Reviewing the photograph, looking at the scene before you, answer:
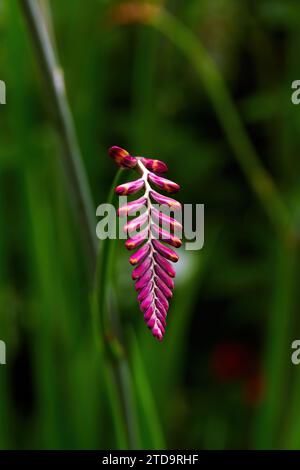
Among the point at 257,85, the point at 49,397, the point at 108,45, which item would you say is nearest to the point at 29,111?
the point at 108,45

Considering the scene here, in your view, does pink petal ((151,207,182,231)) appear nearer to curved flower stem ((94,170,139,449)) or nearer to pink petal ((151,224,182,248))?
pink petal ((151,224,182,248))

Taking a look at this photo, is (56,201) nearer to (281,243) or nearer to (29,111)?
(29,111)

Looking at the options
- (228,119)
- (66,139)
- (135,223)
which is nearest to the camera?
(135,223)

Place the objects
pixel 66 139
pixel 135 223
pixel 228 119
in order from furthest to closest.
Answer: pixel 228 119 → pixel 66 139 → pixel 135 223

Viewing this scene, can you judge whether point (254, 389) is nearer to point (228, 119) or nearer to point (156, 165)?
point (228, 119)

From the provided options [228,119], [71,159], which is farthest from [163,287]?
[228,119]

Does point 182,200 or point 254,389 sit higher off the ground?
point 182,200

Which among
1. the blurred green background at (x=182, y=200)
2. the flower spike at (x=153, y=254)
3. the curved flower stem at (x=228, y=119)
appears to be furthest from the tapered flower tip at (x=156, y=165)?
the curved flower stem at (x=228, y=119)

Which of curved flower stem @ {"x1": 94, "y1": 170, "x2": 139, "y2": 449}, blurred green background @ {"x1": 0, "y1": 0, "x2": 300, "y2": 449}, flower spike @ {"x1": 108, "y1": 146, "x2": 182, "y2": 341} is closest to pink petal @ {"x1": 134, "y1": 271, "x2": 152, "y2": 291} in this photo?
Result: flower spike @ {"x1": 108, "y1": 146, "x2": 182, "y2": 341}
